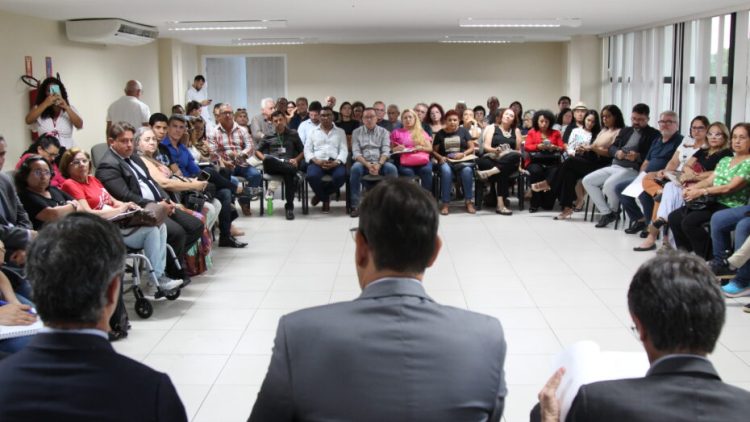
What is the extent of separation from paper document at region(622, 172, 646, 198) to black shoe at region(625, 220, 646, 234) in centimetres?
40

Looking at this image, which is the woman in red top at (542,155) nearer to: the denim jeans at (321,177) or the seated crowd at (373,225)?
the seated crowd at (373,225)

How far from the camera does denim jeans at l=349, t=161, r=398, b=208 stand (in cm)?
945

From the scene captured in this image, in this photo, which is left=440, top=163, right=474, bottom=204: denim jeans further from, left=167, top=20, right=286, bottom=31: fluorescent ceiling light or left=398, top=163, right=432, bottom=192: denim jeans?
left=167, top=20, right=286, bottom=31: fluorescent ceiling light

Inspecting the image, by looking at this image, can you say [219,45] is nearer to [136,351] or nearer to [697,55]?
[697,55]

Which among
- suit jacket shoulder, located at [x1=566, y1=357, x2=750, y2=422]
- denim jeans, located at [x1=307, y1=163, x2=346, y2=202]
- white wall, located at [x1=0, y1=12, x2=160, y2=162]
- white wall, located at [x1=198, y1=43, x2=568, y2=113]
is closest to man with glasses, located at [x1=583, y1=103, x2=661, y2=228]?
denim jeans, located at [x1=307, y1=163, x2=346, y2=202]

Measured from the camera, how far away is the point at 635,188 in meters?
7.77

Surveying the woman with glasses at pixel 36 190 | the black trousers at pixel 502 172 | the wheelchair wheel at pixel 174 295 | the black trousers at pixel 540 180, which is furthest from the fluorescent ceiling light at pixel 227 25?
the woman with glasses at pixel 36 190

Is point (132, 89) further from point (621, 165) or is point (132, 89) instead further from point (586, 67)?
point (586, 67)

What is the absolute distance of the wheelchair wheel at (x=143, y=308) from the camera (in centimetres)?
500

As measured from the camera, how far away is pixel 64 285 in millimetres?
1560

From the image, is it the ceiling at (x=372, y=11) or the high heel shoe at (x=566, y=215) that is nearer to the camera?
the ceiling at (x=372, y=11)

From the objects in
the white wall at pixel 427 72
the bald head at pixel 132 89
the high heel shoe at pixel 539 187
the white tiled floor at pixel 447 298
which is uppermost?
the white wall at pixel 427 72

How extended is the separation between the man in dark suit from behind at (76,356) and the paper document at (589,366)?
899 millimetres

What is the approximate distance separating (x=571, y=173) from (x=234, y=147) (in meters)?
3.98
